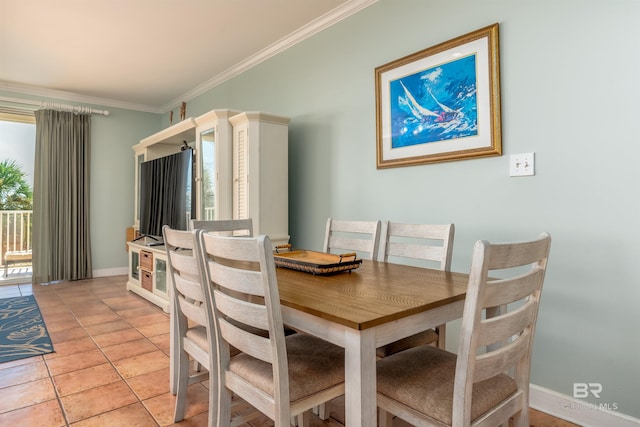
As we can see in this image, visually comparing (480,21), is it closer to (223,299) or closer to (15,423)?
(223,299)

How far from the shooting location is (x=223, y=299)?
128 cm

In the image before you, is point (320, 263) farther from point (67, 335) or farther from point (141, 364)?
point (67, 335)

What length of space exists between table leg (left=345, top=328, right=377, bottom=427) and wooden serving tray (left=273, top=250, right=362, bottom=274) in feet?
1.91

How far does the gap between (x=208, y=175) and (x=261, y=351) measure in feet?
8.21

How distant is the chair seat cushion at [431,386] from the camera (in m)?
1.08

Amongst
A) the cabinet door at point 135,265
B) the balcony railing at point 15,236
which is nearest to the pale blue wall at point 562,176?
the cabinet door at point 135,265

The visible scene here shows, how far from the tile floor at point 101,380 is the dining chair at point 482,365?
0.70 m

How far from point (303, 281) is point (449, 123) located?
132cm

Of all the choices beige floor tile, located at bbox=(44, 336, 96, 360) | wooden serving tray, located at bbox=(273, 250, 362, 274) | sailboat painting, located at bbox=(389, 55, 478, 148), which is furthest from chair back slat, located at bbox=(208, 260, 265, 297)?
beige floor tile, located at bbox=(44, 336, 96, 360)

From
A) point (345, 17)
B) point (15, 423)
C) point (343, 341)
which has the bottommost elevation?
point (15, 423)

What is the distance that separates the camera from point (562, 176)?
1.77 meters

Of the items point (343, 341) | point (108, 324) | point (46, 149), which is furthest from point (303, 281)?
point (46, 149)

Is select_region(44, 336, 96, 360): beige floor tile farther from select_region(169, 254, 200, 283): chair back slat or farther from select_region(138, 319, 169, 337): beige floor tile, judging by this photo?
select_region(169, 254, 200, 283): chair back slat

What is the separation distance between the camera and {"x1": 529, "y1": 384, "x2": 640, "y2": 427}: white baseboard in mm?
1620
